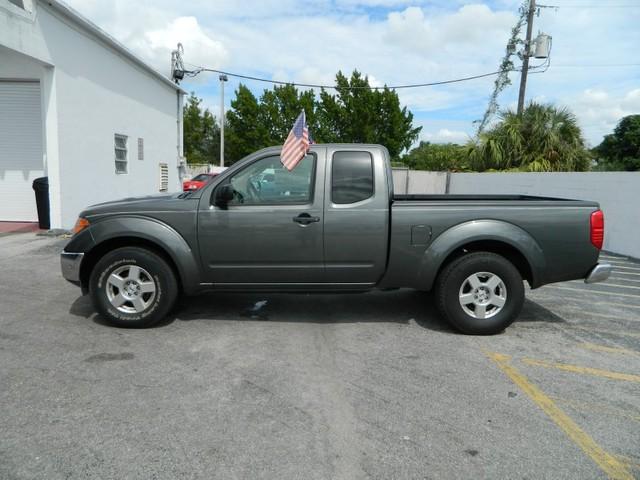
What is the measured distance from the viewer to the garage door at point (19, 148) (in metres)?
11.0

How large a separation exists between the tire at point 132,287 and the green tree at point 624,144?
154ft

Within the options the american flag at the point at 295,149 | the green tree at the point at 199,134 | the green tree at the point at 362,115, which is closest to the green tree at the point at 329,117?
the green tree at the point at 362,115

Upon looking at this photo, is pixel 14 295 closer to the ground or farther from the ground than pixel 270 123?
closer to the ground

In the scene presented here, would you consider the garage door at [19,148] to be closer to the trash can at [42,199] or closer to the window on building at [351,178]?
the trash can at [42,199]

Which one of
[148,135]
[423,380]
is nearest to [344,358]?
[423,380]

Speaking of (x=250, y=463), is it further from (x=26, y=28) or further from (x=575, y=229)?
(x=26, y=28)

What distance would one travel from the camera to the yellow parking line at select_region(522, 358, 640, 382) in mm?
3945

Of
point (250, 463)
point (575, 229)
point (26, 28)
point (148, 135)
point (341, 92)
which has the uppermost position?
point (341, 92)

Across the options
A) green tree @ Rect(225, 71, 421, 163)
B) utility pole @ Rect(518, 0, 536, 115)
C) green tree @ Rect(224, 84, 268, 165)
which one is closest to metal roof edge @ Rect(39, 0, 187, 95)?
utility pole @ Rect(518, 0, 536, 115)

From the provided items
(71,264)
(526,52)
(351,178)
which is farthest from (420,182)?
(71,264)

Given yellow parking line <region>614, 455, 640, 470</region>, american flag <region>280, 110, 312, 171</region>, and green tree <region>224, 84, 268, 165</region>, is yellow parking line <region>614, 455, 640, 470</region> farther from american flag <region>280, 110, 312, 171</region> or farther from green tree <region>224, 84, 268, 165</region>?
green tree <region>224, 84, 268, 165</region>

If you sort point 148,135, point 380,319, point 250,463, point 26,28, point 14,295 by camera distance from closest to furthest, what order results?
point 250,463, point 380,319, point 14,295, point 26,28, point 148,135

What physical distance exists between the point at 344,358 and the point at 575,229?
260cm

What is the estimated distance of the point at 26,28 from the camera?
9000 millimetres
